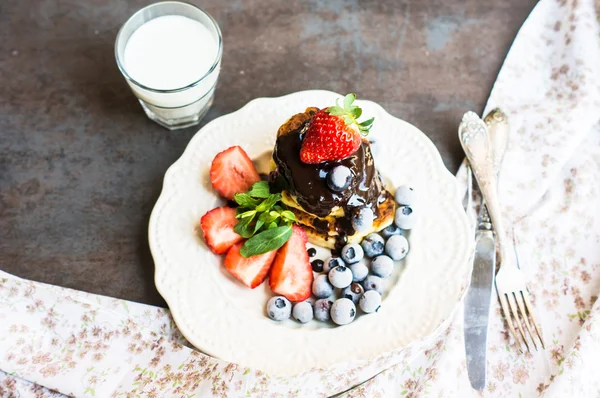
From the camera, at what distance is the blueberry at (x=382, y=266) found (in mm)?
2324

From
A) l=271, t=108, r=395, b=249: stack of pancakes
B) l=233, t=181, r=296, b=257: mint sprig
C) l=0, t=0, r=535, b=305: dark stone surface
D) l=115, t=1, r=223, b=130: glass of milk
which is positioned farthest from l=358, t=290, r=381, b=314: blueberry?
l=115, t=1, r=223, b=130: glass of milk

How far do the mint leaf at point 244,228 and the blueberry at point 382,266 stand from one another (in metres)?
0.50

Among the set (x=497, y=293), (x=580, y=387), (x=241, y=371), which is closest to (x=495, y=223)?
(x=497, y=293)

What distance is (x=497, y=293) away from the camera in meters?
2.41

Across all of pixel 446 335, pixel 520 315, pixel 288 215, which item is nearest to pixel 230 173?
pixel 288 215

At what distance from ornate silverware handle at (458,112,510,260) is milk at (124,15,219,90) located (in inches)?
45.1

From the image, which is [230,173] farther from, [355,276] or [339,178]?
[355,276]

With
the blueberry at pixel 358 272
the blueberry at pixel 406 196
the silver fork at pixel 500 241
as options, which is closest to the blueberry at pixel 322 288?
the blueberry at pixel 358 272

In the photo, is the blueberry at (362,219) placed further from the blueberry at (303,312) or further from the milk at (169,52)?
the milk at (169,52)

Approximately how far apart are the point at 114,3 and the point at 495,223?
2112 mm

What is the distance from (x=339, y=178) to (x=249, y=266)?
495 millimetres

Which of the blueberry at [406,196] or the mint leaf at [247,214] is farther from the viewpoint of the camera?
the blueberry at [406,196]

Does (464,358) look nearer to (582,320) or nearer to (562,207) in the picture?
(582,320)

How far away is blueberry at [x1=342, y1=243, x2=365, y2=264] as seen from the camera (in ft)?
7.62
